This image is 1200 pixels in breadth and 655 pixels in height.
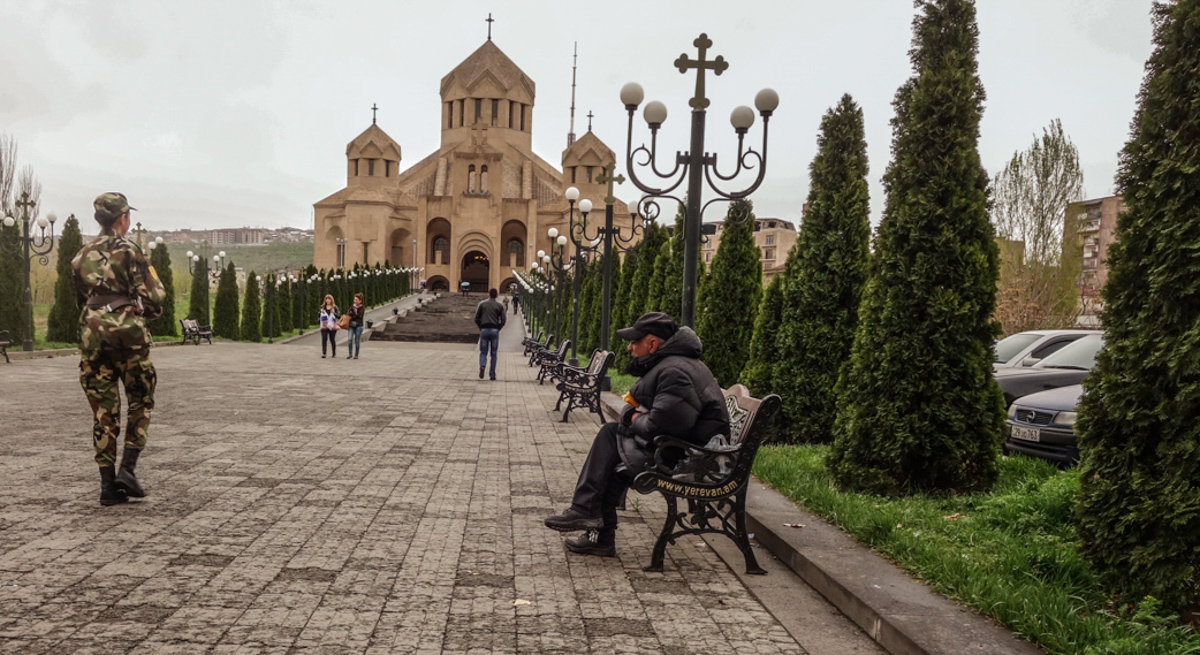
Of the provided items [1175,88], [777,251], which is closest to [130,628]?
[1175,88]

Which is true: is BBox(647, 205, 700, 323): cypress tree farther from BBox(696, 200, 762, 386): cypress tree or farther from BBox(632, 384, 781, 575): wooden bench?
BBox(632, 384, 781, 575): wooden bench

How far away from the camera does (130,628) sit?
3.19 metres

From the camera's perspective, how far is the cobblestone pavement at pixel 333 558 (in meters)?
3.26

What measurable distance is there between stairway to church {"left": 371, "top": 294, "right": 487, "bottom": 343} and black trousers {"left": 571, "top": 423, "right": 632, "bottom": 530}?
29.5m

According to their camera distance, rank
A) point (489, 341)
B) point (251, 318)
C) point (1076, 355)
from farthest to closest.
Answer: point (251, 318) → point (489, 341) → point (1076, 355)

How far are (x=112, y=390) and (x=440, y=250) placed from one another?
71284mm

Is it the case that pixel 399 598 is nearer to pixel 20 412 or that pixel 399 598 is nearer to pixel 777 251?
pixel 20 412

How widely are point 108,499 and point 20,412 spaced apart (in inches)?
205

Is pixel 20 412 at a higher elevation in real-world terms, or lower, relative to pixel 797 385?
lower

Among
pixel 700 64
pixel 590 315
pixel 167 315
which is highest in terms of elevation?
pixel 700 64

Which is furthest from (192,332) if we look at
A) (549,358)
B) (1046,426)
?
(1046,426)

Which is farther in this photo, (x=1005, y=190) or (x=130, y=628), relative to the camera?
A: (x=1005, y=190)

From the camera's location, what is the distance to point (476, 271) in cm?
7825

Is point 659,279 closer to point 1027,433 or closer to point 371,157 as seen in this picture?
point 1027,433
